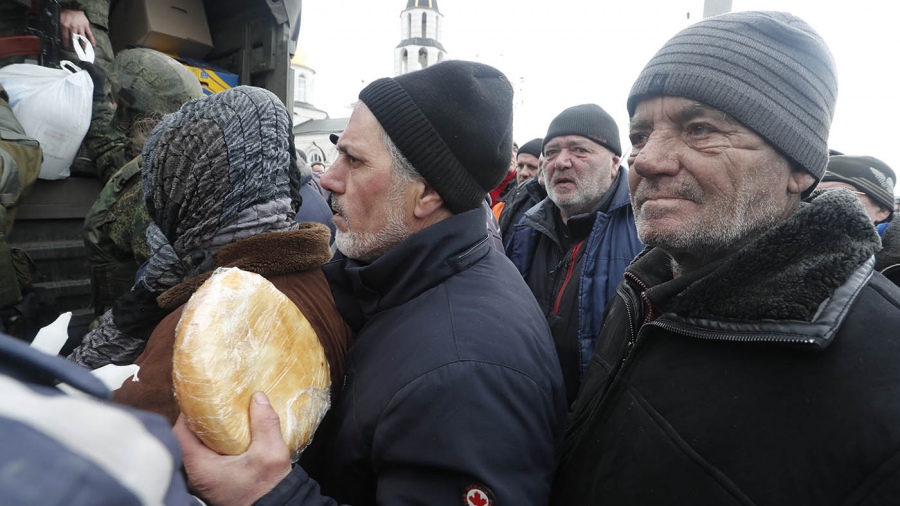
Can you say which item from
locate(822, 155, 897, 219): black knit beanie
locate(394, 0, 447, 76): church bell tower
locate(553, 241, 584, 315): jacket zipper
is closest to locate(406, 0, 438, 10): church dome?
locate(394, 0, 447, 76): church bell tower

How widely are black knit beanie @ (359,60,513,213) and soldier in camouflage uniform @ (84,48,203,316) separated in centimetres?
170

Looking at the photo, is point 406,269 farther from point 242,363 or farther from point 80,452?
point 80,452

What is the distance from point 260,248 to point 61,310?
272cm

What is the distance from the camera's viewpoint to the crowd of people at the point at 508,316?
859mm

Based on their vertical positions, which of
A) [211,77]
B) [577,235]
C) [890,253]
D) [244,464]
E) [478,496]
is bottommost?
[577,235]

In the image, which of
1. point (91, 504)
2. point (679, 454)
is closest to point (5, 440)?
point (91, 504)

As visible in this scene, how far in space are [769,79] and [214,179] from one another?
157cm

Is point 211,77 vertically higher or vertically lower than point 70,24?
A: lower

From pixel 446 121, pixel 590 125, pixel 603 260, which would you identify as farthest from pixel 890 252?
pixel 590 125

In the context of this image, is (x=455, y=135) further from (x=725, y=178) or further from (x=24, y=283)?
(x=24, y=283)

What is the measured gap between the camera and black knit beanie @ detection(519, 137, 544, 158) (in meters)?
6.04

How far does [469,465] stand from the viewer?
0.99 metres

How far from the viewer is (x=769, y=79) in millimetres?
1228

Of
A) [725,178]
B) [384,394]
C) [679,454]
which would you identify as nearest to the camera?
[679,454]
